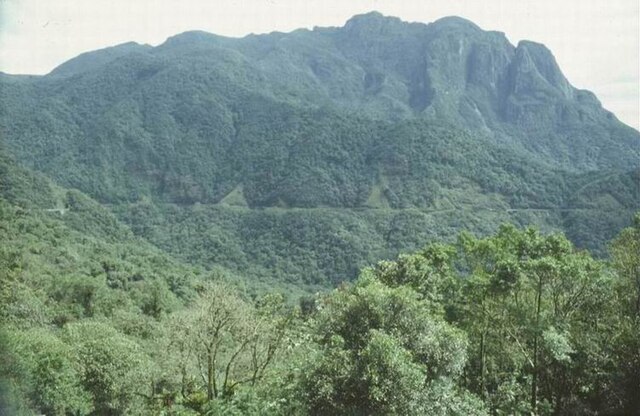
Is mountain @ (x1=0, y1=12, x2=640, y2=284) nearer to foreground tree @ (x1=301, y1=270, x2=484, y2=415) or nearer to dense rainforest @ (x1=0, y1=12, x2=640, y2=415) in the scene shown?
dense rainforest @ (x1=0, y1=12, x2=640, y2=415)

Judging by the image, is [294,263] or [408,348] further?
[294,263]

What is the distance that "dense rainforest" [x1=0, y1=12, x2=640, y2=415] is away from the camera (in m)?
11.2

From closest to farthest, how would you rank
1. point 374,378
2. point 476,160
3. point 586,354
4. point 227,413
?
point 374,378 < point 227,413 < point 586,354 < point 476,160

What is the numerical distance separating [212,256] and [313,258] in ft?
73.6

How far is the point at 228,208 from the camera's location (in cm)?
13788

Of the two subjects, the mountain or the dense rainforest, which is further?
the mountain

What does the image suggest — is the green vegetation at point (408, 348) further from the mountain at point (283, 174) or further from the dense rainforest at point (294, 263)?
the mountain at point (283, 174)

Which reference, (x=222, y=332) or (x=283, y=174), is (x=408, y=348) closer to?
(x=222, y=332)

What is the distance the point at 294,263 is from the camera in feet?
364

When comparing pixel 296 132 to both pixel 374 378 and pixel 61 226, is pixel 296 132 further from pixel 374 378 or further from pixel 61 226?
pixel 374 378

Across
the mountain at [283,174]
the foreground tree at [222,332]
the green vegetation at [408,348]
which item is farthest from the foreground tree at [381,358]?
the mountain at [283,174]

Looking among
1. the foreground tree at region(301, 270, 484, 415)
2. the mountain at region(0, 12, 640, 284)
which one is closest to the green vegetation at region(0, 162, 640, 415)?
the foreground tree at region(301, 270, 484, 415)

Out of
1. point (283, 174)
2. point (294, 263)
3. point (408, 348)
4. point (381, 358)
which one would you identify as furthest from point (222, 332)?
point (283, 174)

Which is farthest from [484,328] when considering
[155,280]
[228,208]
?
[228,208]
